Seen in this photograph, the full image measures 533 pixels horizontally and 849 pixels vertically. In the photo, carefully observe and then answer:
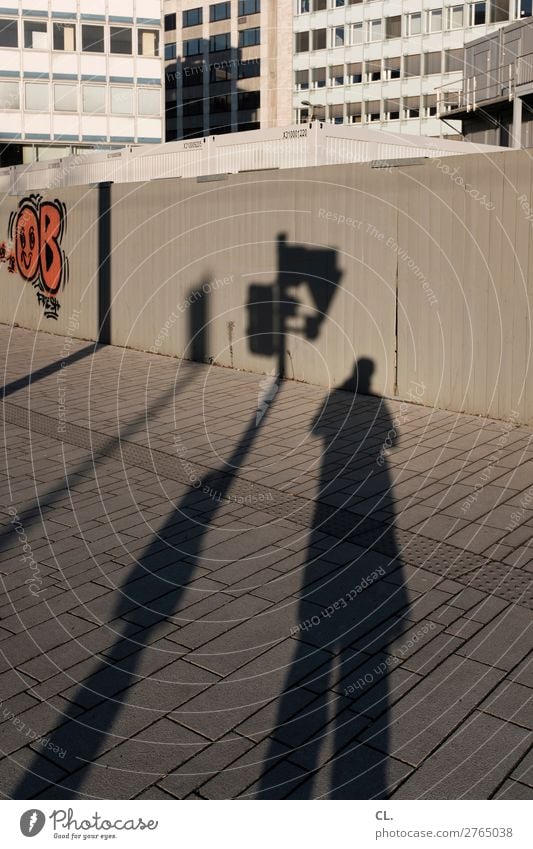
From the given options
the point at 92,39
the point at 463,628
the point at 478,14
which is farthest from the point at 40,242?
the point at 478,14

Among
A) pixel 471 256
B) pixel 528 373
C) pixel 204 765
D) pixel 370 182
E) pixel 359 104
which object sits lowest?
pixel 204 765

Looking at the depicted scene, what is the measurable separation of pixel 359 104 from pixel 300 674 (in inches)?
3421

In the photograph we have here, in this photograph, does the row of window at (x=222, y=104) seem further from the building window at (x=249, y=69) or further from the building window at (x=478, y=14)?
the building window at (x=478, y=14)

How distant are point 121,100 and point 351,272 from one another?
2567 inches

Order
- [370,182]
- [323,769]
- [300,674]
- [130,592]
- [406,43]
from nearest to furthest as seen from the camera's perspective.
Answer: [323,769] → [300,674] → [130,592] → [370,182] → [406,43]

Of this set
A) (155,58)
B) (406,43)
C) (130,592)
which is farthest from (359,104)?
(130,592)

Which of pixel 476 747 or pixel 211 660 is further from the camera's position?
pixel 211 660

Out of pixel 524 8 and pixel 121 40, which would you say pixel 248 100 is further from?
pixel 524 8

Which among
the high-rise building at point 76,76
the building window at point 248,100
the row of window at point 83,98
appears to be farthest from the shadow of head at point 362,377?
the building window at point 248,100

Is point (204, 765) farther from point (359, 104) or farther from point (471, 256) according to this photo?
point (359, 104)

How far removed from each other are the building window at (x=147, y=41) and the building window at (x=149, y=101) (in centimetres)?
311

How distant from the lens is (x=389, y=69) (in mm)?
82938

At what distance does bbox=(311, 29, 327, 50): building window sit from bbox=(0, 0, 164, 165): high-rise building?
22.2m

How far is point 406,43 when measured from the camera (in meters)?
81.2
